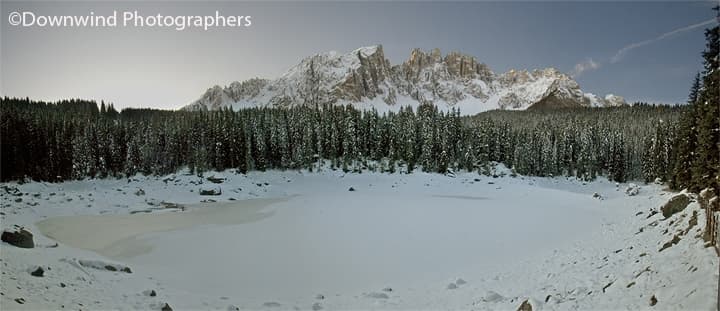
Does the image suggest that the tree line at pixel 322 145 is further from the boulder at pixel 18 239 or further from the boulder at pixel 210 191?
the boulder at pixel 18 239

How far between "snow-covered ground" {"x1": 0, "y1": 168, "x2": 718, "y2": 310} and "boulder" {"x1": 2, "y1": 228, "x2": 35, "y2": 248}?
0.50 m

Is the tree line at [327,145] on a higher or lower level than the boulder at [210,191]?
higher

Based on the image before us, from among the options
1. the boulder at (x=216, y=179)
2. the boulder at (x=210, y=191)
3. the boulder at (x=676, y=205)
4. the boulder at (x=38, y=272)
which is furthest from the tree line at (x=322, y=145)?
the boulder at (x=38, y=272)

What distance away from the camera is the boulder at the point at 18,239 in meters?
15.5

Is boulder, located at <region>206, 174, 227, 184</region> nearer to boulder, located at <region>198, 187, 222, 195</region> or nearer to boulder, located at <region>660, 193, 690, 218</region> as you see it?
boulder, located at <region>198, 187, 222, 195</region>

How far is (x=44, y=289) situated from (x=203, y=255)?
28.0 ft

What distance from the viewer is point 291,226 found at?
28047 mm

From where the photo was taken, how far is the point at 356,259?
1888 centimetres

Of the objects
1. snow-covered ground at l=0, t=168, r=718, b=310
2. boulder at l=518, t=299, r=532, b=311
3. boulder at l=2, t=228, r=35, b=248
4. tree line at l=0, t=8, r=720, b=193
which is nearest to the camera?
boulder at l=518, t=299, r=532, b=311

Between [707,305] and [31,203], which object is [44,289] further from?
[31,203]

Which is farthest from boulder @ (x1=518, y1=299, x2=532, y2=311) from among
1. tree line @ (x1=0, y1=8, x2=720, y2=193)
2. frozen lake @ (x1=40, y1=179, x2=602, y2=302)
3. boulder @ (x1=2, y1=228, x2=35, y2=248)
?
tree line @ (x1=0, y1=8, x2=720, y2=193)

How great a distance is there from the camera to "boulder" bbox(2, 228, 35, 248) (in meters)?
15.5

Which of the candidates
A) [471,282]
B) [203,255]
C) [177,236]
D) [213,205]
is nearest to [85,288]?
[203,255]

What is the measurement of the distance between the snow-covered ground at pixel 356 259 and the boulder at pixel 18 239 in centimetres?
50
